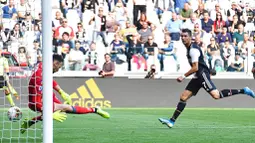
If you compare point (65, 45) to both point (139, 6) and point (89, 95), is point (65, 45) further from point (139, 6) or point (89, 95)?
point (139, 6)

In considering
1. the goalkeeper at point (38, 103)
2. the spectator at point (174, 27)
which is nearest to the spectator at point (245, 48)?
the spectator at point (174, 27)

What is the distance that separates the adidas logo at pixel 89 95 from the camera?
18.9m

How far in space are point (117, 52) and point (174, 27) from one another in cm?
218

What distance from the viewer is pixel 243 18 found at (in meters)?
22.2

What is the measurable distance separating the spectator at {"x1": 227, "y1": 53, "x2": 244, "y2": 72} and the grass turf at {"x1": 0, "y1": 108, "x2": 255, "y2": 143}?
7.18 ft

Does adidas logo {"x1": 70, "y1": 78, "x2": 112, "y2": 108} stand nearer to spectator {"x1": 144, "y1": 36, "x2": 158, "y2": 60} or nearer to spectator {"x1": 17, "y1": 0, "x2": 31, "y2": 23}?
spectator {"x1": 144, "y1": 36, "x2": 158, "y2": 60}

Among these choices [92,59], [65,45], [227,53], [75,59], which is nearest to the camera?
[75,59]

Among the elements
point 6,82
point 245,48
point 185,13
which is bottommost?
point 6,82

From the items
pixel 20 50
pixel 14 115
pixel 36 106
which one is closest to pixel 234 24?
pixel 20 50

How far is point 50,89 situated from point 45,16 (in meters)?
0.72

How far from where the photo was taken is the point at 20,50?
1199 centimetres

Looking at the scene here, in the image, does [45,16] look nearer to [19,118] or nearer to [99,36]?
[19,118]

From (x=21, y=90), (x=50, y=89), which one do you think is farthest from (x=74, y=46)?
(x=50, y=89)

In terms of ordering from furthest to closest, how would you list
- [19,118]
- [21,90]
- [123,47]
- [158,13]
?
[158,13] → [123,47] → [21,90] → [19,118]
